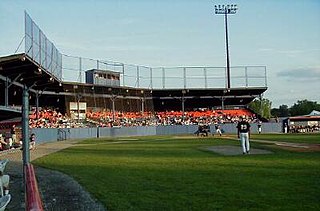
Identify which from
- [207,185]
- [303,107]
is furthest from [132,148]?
[303,107]

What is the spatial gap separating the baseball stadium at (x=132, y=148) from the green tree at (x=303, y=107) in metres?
53.6

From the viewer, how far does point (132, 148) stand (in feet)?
99.9

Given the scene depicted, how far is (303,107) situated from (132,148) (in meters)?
115

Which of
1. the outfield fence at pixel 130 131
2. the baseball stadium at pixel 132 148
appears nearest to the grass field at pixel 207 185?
the baseball stadium at pixel 132 148

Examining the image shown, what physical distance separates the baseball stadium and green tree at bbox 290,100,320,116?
53579mm

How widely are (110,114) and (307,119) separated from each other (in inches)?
1289

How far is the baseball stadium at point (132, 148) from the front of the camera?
983 cm

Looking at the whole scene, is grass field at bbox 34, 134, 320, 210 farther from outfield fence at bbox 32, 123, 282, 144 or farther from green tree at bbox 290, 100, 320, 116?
green tree at bbox 290, 100, 320, 116

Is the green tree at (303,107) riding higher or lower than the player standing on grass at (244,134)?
higher

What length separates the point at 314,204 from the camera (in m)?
8.45

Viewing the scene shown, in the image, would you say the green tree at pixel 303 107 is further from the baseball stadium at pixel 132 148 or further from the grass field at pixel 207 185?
the grass field at pixel 207 185

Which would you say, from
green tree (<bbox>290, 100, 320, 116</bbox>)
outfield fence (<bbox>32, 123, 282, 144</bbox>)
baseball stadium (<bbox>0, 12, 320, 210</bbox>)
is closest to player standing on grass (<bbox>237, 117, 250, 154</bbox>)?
baseball stadium (<bbox>0, 12, 320, 210</bbox>)

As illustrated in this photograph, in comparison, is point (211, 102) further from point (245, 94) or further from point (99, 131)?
point (99, 131)

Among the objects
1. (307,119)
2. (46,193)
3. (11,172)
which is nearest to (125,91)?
(307,119)
